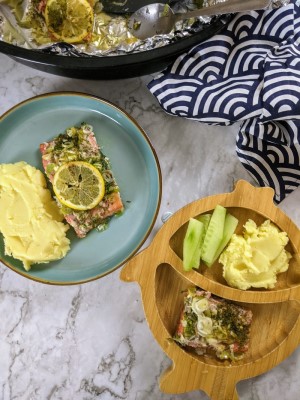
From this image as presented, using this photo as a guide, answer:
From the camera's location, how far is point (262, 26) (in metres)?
1.81

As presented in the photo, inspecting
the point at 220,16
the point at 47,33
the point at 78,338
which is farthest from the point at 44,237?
the point at 220,16

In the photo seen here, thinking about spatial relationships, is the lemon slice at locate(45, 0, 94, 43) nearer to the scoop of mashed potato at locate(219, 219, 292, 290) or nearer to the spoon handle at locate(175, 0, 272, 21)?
the spoon handle at locate(175, 0, 272, 21)

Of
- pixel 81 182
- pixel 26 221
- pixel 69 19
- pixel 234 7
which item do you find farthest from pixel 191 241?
pixel 69 19

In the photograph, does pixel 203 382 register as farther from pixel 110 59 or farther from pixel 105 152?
pixel 110 59

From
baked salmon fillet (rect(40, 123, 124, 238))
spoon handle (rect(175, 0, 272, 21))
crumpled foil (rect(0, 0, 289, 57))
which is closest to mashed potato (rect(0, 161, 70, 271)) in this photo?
baked salmon fillet (rect(40, 123, 124, 238))

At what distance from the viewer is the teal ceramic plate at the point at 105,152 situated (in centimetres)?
185

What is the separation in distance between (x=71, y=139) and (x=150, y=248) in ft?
1.51

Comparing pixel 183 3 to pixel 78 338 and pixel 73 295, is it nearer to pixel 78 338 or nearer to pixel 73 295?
pixel 73 295

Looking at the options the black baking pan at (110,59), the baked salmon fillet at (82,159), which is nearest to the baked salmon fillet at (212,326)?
the baked salmon fillet at (82,159)

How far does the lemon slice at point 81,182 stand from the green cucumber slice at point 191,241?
31 cm

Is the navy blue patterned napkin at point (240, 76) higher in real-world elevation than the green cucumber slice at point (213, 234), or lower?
higher

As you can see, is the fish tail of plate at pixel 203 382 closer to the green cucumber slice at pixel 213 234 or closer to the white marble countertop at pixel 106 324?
the white marble countertop at pixel 106 324

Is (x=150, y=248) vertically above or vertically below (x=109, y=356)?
above

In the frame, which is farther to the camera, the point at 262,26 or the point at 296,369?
the point at 296,369
